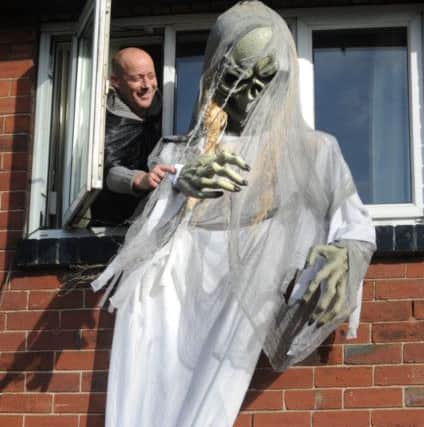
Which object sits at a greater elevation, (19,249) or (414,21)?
(414,21)

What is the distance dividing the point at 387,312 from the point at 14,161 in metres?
1.89

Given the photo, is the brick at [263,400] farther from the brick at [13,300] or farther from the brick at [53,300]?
the brick at [13,300]

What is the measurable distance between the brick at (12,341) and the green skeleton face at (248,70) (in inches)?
56.7

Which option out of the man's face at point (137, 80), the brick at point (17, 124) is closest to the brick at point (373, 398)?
the man's face at point (137, 80)

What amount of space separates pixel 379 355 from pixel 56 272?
59.1 inches

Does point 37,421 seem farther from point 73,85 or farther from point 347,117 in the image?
point 347,117

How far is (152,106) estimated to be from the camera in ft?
19.9

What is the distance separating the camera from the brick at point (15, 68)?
625 centimetres

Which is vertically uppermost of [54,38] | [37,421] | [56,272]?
[54,38]

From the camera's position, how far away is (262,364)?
18.2ft

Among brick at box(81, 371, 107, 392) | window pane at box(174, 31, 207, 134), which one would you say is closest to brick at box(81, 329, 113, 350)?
brick at box(81, 371, 107, 392)

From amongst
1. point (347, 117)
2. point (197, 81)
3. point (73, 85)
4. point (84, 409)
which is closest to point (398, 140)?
point (347, 117)

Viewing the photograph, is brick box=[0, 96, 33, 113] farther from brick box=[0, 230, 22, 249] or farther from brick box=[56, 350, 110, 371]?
brick box=[56, 350, 110, 371]

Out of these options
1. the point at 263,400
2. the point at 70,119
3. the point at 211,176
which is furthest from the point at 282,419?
the point at 70,119
